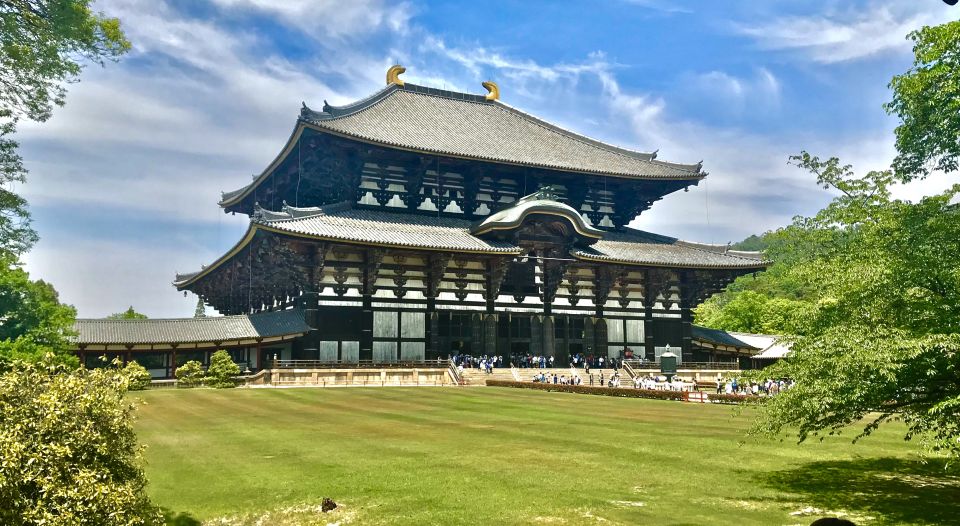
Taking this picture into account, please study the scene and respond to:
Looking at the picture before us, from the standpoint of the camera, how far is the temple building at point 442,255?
4228 centimetres

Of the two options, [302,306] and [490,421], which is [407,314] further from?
[490,421]

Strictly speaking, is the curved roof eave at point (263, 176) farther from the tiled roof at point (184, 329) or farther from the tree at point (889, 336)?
the tree at point (889, 336)

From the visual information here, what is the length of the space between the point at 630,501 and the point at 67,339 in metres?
38.6

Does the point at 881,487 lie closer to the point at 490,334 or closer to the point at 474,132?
the point at 490,334

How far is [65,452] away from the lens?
7.91 meters

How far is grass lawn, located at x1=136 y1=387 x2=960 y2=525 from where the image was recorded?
431 inches

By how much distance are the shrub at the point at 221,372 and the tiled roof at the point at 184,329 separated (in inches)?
183

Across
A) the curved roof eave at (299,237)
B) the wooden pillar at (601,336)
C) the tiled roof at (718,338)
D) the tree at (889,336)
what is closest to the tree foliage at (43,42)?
the tree at (889,336)

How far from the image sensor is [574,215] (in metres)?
47.3

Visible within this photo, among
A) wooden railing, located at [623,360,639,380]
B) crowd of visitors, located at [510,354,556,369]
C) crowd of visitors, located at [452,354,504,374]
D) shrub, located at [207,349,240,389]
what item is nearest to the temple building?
crowd of visitors, located at [452,354,504,374]

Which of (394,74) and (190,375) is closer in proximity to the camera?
(190,375)

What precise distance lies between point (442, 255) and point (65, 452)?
36209 millimetres

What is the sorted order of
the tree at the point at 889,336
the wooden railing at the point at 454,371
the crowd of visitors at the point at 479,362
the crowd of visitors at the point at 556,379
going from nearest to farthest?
the tree at the point at 889,336, the wooden railing at the point at 454,371, the crowd of visitors at the point at 556,379, the crowd of visitors at the point at 479,362

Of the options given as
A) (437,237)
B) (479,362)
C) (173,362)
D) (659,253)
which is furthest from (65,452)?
(659,253)
